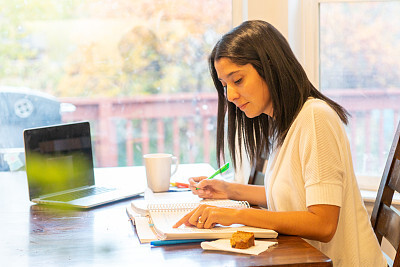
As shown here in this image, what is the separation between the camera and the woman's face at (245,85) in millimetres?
1444

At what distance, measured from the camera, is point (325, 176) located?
1287 mm

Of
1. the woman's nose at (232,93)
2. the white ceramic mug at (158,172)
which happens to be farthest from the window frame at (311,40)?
the woman's nose at (232,93)

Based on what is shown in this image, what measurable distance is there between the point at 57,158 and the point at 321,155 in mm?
927

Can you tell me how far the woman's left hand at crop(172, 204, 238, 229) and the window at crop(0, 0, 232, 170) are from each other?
4.70ft

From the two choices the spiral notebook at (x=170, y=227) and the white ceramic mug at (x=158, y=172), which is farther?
the white ceramic mug at (x=158, y=172)

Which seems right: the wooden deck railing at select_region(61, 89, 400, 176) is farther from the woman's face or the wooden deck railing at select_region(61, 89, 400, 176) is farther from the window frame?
the woman's face

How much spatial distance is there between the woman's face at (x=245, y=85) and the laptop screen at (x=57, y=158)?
0.65 meters

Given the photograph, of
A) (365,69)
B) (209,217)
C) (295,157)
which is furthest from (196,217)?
(365,69)

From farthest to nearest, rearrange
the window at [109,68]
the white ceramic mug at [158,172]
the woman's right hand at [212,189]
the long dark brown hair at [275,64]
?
the window at [109,68], the white ceramic mug at [158,172], the woman's right hand at [212,189], the long dark brown hair at [275,64]

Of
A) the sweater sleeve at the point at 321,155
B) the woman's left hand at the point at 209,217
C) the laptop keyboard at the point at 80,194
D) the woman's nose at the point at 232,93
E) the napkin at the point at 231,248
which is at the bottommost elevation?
the laptop keyboard at the point at 80,194

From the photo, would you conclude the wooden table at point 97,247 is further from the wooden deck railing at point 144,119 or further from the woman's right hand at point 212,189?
the wooden deck railing at point 144,119

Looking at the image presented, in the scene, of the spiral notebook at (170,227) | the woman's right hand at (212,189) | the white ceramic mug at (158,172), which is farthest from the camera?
the white ceramic mug at (158,172)

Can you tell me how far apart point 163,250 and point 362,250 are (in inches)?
21.1

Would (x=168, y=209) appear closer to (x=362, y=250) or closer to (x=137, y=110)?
(x=362, y=250)
